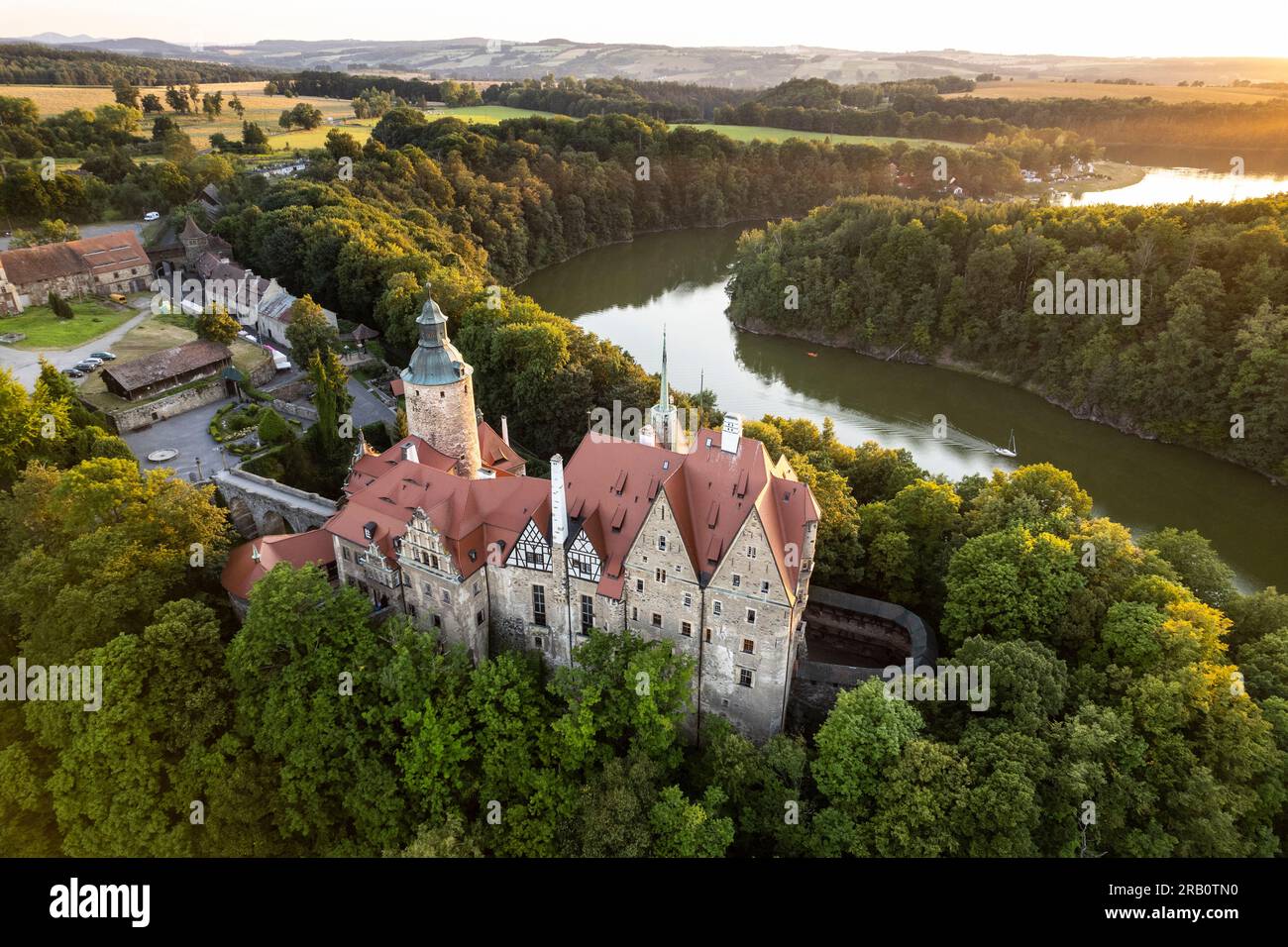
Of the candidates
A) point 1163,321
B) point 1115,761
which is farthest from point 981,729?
point 1163,321

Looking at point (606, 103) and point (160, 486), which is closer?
point (160, 486)

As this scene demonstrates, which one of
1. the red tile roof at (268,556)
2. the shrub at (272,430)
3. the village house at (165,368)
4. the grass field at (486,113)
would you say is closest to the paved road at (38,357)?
the village house at (165,368)

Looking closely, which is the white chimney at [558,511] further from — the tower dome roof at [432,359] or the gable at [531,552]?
the tower dome roof at [432,359]

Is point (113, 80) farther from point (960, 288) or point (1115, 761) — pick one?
point (1115, 761)

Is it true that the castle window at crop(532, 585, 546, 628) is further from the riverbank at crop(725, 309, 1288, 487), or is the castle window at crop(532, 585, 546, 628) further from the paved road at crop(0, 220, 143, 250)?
the paved road at crop(0, 220, 143, 250)

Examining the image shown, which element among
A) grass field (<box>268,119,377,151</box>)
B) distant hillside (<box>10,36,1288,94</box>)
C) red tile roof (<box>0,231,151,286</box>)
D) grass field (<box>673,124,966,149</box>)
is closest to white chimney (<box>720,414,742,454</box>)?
red tile roof (<box>0,231,151,286</box>)

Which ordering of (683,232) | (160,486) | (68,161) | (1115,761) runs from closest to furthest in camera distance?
1. (1115,761)
2. (160,486)
3. (68,161)
4. (683,232)

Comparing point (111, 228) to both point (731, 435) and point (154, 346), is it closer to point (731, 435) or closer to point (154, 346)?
point (154, 346)
